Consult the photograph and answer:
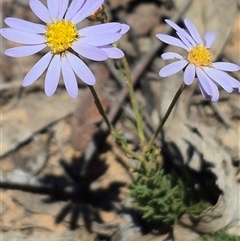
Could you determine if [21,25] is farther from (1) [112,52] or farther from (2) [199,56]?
(2) [199,56]

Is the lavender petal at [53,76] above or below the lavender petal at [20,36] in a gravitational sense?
below

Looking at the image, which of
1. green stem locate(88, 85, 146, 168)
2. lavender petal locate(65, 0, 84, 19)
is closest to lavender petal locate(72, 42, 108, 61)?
lavender petal locate(65, 0, 84, 19)

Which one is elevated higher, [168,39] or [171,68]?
[168,39]

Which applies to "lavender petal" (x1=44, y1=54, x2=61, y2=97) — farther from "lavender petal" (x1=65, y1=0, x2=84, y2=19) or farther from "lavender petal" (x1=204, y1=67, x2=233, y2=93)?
"lavender petal" (x1=204, y1=67, x2=233, y2=93)

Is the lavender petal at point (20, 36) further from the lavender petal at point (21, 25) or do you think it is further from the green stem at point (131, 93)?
the green stem at point (131, 93)

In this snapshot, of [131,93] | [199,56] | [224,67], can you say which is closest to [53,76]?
[131,93]

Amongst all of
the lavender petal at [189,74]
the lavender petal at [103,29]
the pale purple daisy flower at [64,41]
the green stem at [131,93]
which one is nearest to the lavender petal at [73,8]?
the pale purple daisy flower at [64,41]
